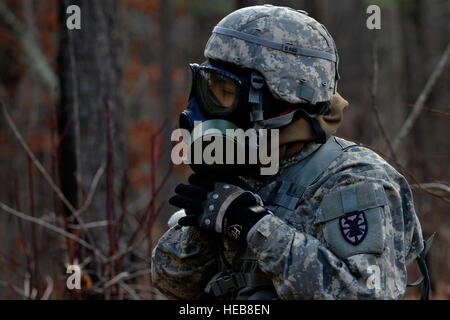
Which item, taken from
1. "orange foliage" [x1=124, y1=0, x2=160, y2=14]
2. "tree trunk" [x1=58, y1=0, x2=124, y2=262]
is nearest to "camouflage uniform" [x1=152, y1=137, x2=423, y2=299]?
"tree trunk" [x1=58, y1=0, x2=124, y2=262]

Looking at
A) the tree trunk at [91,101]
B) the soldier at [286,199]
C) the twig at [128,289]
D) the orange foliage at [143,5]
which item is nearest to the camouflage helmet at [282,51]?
the soldier at [286,199]

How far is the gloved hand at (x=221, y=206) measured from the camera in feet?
8.14

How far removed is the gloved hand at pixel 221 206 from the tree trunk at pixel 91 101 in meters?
2.92

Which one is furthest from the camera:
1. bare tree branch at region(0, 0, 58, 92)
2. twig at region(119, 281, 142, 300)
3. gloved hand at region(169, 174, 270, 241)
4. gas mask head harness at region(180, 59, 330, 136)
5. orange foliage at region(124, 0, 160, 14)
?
orange foliage at region(124, 0, 160, 14)

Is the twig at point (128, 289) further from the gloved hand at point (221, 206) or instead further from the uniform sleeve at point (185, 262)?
the gloved hand at point (221, 206)

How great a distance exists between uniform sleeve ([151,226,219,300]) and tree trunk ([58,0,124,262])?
8.37 feet

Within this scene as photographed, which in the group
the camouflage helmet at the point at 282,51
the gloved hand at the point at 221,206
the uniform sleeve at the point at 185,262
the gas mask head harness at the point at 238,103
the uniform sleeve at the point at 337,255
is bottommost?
the uniform sleeve at the point at 185,262

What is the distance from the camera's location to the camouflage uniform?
2369 mm

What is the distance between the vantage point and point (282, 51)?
275 centimetres

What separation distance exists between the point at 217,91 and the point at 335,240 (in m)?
0.80

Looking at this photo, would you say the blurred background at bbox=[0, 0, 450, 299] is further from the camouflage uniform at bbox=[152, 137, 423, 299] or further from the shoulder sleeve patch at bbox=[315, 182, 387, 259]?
the shoulder sleeve patch at bbox=[315, 182, 387, 259]

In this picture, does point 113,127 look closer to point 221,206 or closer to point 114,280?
point 114,280

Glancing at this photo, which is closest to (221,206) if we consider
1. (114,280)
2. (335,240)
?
(335,240)
